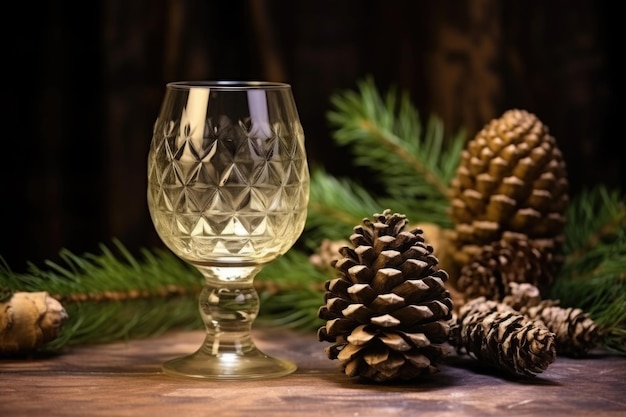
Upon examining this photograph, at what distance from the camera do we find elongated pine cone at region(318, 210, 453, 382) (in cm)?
97

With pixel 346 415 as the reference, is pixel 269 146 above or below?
above

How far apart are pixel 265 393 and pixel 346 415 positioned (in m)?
0.10

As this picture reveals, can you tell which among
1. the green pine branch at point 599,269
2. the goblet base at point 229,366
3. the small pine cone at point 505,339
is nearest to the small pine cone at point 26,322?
the goblet base at point 229,366

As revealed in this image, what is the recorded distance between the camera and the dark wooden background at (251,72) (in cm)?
150

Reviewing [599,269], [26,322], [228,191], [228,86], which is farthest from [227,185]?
[599,269]

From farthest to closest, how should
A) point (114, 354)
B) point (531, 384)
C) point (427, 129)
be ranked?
point (427, 129), point (114, 354), point (531, 384)

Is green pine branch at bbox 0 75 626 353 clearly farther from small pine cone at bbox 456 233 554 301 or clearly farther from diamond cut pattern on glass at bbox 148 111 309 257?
diamond cut pattern on glass at bbox 148 111 309 257

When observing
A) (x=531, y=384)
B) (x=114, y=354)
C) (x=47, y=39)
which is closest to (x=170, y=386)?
(x=114, y=354)

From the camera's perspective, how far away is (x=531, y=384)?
994 millimetres

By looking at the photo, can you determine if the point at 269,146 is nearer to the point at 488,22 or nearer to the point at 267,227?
the point at 267,227

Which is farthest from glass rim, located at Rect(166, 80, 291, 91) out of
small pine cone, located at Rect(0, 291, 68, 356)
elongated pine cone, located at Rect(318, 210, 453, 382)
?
small pine cone, located at Rect(0, 291, 68, 356)

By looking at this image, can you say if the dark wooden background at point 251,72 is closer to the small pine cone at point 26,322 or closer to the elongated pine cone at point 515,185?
the elongated pine cone at point 515,185

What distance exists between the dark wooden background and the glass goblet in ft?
1.76

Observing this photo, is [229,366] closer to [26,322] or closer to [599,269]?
[26,322]
